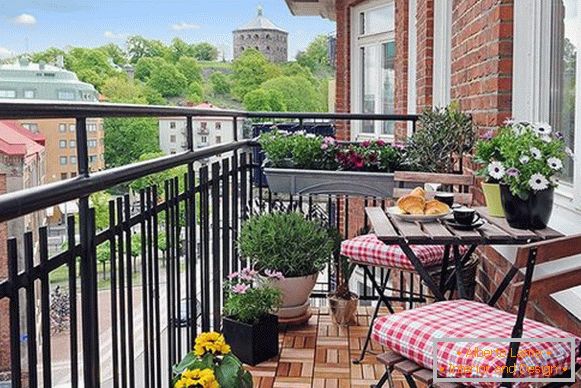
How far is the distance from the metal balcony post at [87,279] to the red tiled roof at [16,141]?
0.10m

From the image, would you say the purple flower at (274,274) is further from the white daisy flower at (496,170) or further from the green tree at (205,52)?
the green tree at (205,52)

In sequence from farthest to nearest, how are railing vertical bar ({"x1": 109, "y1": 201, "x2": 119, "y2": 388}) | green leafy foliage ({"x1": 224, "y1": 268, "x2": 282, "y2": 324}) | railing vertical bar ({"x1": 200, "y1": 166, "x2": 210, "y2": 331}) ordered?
green leafy foliage ({"x1": 224, "y1": 268, "x2": 282, "y2": 324})
railing vertical bar ({"x1": 200, "y1": 166, "x2": 210, "y2": 331})
railing vertical bar ({"x1": 109, "y1": 201, "x2": 119, "y2": 388})

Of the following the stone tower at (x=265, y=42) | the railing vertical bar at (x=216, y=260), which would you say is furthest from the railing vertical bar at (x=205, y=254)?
the stone tower at (x=265, y=42)

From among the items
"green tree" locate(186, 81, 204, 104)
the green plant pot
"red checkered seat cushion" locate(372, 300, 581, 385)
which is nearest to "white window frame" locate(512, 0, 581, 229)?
the green plant pot

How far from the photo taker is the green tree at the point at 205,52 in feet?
32.8

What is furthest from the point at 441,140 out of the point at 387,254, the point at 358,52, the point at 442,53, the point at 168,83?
the point at 358,52

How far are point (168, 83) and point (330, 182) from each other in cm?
450

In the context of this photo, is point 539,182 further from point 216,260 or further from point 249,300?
point 216,260

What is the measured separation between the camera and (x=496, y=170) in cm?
205

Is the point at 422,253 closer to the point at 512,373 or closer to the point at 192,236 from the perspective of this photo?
the point at 192,236

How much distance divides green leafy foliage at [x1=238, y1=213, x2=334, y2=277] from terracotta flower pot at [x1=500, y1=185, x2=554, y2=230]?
145 centimetres

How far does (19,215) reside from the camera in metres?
1.06

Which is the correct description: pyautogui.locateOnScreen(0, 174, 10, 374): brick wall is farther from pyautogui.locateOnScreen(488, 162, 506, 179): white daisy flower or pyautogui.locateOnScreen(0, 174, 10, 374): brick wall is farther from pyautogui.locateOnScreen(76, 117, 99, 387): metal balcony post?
pyautogui.locateOnScreen(488, 162, 506, 179): white daisy flower

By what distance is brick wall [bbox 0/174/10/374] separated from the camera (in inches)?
42.8
